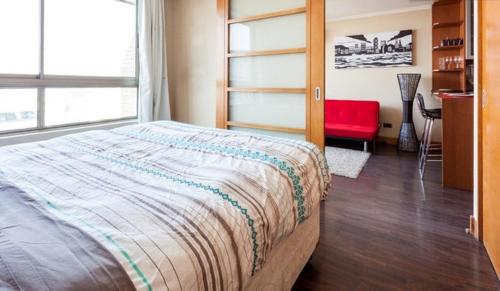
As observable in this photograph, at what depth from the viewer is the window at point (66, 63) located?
2678 millimetres

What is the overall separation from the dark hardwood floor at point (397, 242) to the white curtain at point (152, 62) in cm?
236

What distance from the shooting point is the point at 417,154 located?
185 inches

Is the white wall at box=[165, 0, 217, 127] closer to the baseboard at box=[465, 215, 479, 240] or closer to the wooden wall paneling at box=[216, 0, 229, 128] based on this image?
the wooden wall paneling at box=[216, 0, 229, 128]

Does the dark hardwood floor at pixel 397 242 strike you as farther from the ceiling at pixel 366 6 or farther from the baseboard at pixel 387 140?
the ceiling at pixel 366 6

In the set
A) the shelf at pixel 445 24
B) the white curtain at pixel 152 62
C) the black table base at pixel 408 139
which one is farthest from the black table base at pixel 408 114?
the white curtain at pixel 152 62

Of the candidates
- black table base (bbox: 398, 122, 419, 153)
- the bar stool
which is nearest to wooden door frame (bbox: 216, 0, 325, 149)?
the bar stool

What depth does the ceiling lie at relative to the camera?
477cm

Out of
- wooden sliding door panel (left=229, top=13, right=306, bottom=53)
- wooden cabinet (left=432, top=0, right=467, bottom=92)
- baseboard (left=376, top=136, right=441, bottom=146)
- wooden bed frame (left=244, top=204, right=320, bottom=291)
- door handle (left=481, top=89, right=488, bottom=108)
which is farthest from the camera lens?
baseboard (left=376, top=136, right=441, bottom=146)

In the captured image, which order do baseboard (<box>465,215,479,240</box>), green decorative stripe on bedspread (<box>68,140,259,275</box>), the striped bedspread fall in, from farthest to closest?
baseboard (<box>465,215,479,240</box>)
green decorative stripe on bedspread (<box>68,140,259,275</box>)
the striped bedspread

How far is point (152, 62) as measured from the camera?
142 inches

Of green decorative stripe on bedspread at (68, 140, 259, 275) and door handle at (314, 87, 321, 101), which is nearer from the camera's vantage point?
green decorative stripe on bedspread at (68, 140, 259, 275)

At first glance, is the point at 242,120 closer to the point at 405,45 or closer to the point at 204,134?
the point at 204,134

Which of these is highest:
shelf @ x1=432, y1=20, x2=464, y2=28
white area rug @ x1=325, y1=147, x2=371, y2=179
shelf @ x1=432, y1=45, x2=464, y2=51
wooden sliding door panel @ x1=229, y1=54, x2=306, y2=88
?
shelf @ x1=432, y1=20, x2=464, y2=28

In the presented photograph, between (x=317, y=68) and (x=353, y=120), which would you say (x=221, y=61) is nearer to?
(x=317, y=68)
